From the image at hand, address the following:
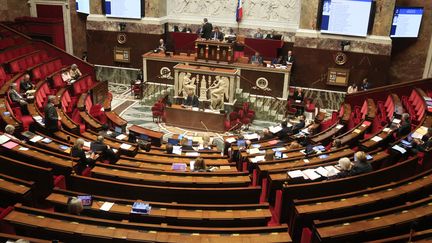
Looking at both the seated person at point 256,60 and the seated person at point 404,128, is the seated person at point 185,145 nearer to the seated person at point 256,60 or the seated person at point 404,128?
the seated person at point 404,128

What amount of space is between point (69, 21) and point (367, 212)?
16.0 metres

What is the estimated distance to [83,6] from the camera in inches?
663

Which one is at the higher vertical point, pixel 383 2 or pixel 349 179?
pixel 383 2

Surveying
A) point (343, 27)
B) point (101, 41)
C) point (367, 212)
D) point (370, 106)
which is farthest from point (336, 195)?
point (101, 41)

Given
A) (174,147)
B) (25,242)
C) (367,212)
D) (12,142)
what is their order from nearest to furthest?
(25,242) → (367,212) → (12,142) → (174,147)

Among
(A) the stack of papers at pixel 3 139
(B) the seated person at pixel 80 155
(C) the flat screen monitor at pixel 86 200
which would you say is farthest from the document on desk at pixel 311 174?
(A) the stack of papers at pixel 3 139

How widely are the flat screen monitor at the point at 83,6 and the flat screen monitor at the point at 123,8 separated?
92 cm

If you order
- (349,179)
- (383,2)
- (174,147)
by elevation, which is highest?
(383,2)

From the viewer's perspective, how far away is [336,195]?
19.7 ft

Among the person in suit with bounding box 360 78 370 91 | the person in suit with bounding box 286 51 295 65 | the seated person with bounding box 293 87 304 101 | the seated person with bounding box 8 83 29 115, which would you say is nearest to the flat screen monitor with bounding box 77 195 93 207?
the seated person with bounding box 8 83 29 115

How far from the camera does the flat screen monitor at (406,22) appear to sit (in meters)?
13.8

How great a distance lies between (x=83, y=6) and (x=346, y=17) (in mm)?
10872

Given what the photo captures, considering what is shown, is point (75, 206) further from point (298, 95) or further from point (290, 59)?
point (290, 59)

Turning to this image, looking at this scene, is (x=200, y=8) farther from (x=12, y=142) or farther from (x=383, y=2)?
(x=12, y=142)
